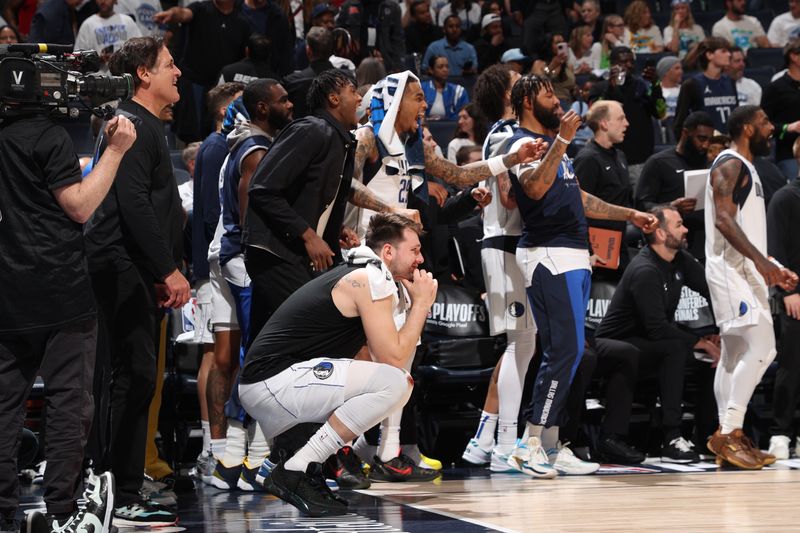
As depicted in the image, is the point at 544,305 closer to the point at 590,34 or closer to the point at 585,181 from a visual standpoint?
the point at 585,181

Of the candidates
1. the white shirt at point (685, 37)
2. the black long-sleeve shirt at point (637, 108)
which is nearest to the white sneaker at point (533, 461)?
the black long-sleeve shirt at point (637, 108)

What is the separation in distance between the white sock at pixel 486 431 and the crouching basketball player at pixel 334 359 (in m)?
1.67

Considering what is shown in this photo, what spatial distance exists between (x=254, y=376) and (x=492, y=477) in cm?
170

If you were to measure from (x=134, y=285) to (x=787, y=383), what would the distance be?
13.7 feet

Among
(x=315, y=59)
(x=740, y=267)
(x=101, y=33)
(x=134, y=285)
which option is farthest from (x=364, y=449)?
(x=101, y=33)

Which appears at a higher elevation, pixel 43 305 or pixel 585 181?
pixel 585 181

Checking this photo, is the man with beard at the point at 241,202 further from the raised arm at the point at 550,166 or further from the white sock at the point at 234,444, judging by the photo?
the raised arm at the point at 550,166

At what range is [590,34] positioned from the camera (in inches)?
474

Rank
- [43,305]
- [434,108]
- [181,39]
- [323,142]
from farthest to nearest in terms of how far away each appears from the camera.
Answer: [434,108] → [181,39] → [323,142] → [43,305]

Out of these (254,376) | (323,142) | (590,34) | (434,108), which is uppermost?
(590,34)

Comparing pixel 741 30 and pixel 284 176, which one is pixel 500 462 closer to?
pixel 284 176

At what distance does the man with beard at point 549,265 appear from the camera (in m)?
5.98

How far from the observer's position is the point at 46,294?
12.6ft

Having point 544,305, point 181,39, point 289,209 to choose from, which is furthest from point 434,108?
point 289,209
